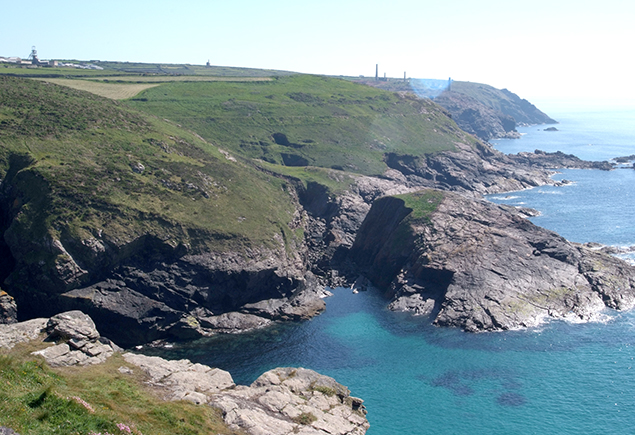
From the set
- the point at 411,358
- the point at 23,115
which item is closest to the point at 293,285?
the point at 411,358

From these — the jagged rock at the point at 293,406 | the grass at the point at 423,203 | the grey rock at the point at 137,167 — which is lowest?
the jagged rock at the point at 293,406

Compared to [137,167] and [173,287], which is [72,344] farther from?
[137,167]

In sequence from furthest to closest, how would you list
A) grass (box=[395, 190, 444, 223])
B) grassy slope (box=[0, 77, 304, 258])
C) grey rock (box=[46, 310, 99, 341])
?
grass (box=[395, 190, 444, 223]), grassy slope (box=[0, 77, 304, 258]), grey rock (box=[46, 310, 99, 341])

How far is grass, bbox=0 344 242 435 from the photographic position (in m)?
33.5

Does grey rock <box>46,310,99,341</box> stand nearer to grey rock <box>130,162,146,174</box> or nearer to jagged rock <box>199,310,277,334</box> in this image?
jagged rock <box>199,310,277,334</box>

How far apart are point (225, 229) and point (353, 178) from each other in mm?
57700

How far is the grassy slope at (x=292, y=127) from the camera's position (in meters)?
155

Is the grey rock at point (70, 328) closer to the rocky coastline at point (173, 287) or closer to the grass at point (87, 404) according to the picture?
the grass at point (87, 404)

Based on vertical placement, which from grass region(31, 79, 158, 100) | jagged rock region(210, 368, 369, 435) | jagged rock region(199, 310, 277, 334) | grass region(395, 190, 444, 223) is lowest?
jagged rock region(199, 310, 277, 334)

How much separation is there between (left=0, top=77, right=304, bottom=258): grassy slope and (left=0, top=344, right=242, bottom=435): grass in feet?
102

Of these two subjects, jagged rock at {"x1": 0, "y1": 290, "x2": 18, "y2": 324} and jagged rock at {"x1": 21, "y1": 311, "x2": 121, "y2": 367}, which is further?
jagged rock at {"x1": 0, "y1": 290, "x2": 18, "y2": 324}

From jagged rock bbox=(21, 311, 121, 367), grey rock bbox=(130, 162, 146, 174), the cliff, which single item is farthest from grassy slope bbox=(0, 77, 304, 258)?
jagged rock bbox=(21, 311, 121, 367)

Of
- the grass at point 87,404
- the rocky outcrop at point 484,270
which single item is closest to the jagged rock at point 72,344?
the grass at point 87,404

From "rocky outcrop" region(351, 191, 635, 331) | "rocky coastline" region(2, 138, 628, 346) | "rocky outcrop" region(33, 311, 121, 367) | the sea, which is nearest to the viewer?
"rocky outcrop" region(33, 311, 121, 367)
